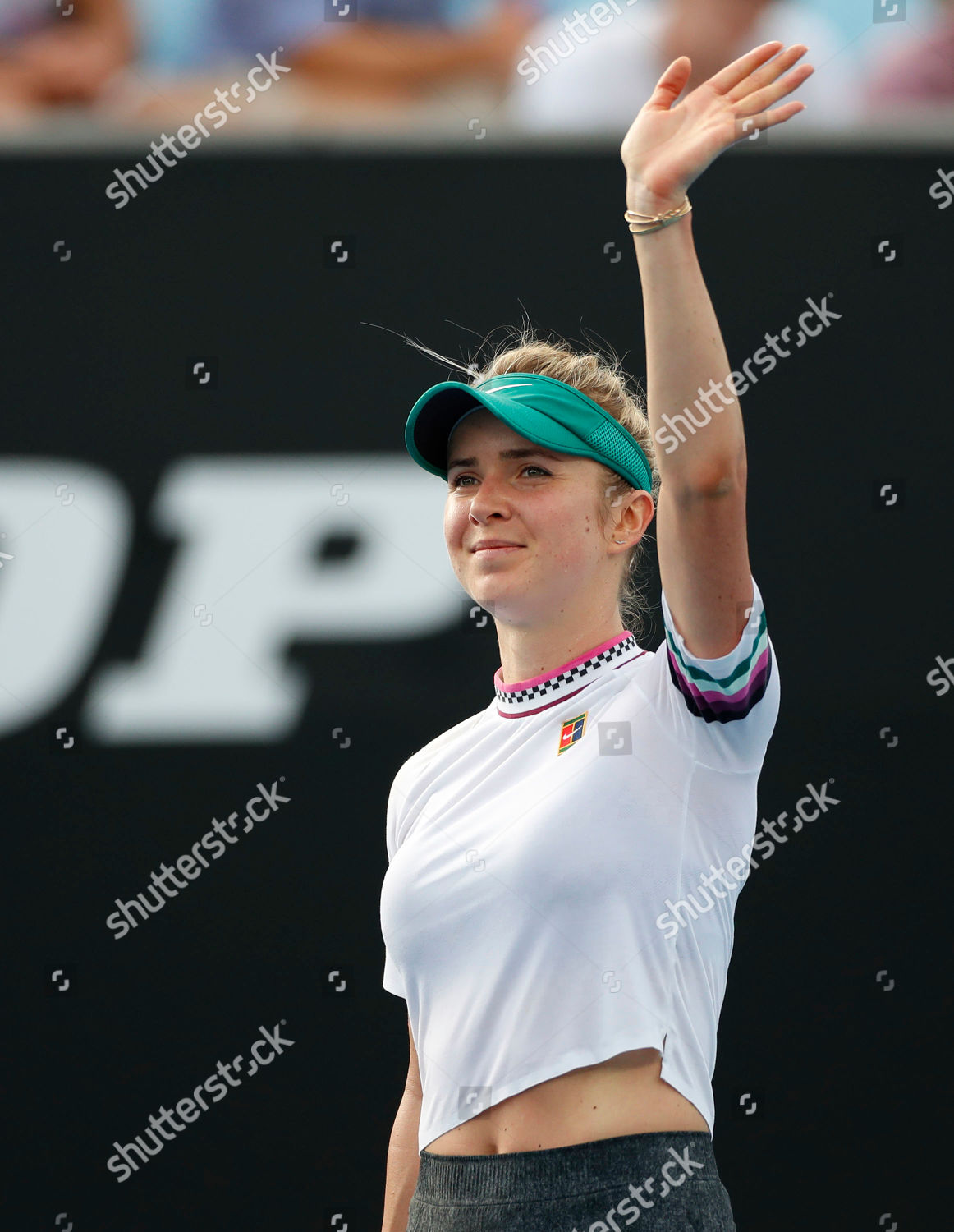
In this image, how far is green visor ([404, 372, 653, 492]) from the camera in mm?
1479

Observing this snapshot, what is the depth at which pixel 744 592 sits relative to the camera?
1.24 meters

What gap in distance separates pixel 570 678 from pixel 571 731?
0.08m

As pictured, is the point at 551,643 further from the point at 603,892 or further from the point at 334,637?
the point at 334,637

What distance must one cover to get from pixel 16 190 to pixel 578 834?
7.69 ft

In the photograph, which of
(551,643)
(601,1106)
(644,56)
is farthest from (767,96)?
(644,56)

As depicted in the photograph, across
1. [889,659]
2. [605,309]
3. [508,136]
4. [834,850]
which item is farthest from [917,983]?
[508,136]

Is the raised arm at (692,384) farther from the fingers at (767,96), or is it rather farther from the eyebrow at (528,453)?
the eyebrow at (528,453)

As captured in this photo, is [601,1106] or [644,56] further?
[644,56]

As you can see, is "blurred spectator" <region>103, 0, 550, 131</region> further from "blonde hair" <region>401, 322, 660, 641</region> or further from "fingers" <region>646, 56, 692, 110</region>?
"fingers" <region>646, 56, 692, 110</region>

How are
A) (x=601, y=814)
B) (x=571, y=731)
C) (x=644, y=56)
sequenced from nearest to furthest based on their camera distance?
1. (x=601, y=814)
2. (x=571, y=731)
3. (x=644, y=56)

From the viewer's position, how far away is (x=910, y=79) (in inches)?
115

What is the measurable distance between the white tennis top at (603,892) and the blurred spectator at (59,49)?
2389mm

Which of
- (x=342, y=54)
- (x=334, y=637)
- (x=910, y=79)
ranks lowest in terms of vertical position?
(x=334, y=637)

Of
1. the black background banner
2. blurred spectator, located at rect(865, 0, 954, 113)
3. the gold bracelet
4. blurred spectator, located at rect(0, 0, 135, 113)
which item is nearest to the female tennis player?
the gold bracelet
